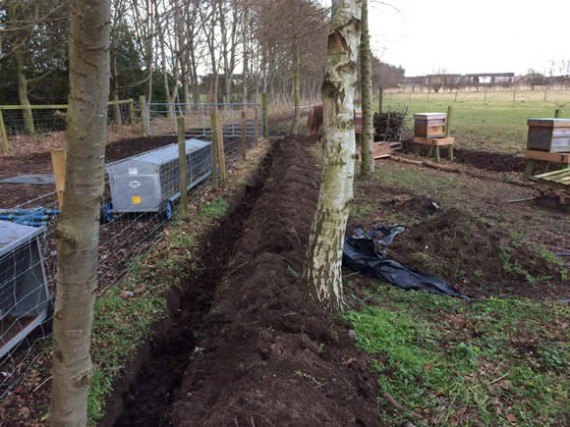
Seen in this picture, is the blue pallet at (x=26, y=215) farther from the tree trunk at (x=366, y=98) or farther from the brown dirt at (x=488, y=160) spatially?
the brown dirt at (x=488, y=160)

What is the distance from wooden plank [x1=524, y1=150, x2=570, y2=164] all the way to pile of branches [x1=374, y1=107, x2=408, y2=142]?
607cm

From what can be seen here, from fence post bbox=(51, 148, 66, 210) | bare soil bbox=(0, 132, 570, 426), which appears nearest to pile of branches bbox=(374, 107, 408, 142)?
bare soil bbox=(0, 132, 570, 426)

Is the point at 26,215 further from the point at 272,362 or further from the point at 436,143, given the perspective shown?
the point at 436,143

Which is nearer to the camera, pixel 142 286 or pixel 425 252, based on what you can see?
pixel 142 286

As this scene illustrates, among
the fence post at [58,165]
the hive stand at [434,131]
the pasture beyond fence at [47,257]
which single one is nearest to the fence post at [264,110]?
the hive stand at [434,131]

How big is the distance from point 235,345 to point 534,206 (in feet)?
23.4

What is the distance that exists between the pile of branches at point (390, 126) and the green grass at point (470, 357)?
12.4m

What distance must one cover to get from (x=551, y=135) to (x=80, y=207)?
10925 mm

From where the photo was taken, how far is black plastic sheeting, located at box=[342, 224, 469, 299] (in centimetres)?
489

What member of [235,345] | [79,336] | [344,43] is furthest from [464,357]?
[79,336]

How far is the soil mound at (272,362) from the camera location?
8.73ft

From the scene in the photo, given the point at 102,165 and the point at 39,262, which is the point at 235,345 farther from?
the point at 102,165

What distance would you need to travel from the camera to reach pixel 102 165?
5.23 feet

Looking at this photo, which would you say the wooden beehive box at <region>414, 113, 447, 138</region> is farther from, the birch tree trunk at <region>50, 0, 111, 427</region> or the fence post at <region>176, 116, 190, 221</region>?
the birch tree trunk at <region>50, 0, 111, 427</region>
